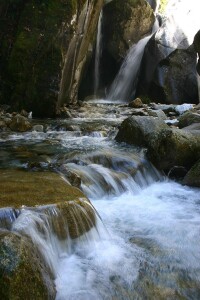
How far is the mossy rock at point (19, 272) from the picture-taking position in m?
2.60

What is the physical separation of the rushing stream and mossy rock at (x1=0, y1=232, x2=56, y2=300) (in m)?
0.43

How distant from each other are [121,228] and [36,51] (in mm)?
8855

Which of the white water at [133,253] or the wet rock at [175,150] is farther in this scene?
the wet rock at [175,150]

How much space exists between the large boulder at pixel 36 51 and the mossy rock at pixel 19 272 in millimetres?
9651

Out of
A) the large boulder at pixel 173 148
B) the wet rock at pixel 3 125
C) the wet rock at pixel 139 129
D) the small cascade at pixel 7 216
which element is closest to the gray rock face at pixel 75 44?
the wet rock at pixel 3 125

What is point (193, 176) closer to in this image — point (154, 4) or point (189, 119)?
point (189, 119)

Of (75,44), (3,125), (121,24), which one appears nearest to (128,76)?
(121,24)

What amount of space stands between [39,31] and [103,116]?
382 cm

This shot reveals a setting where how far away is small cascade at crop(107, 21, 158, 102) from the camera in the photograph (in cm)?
2275

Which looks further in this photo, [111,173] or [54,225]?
[111,173]

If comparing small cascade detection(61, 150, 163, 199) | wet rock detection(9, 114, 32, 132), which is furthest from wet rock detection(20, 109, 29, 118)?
small cascade detection(61, 150, 163, 199)

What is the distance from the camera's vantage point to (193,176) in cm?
665

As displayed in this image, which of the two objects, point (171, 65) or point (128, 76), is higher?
point (171, 65)

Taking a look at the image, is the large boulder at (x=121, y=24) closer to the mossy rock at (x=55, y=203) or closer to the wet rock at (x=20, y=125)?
the wet rock at (x=20, y=125)
